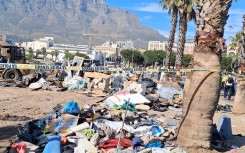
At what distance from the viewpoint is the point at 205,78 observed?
22.1ft

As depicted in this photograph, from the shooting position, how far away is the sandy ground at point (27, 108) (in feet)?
29.0

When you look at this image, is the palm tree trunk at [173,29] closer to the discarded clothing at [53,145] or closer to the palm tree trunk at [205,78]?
the palm tree trunk at [205,78]

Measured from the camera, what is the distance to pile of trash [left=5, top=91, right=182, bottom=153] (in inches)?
254

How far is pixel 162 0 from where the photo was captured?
28094 mm

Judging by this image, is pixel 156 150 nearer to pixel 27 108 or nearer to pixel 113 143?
pixel 113 143

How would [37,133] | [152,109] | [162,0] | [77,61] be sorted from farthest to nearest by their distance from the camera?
[162,0] → [77,61] → [152,109] → [37,133]

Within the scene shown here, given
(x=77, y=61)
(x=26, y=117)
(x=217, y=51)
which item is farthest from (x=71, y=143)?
(x=77, y=61)

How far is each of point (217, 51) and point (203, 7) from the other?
930 millimetres

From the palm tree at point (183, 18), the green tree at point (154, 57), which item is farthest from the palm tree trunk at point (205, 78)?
the green tree at point (154, 57)

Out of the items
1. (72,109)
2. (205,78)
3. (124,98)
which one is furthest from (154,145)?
(124,98)

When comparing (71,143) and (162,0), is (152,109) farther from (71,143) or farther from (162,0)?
(162,0)

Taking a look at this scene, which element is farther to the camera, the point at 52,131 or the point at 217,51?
the point at 52,131

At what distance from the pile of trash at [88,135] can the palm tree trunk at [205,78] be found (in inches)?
24.2

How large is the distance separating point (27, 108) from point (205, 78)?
7.57 metres
